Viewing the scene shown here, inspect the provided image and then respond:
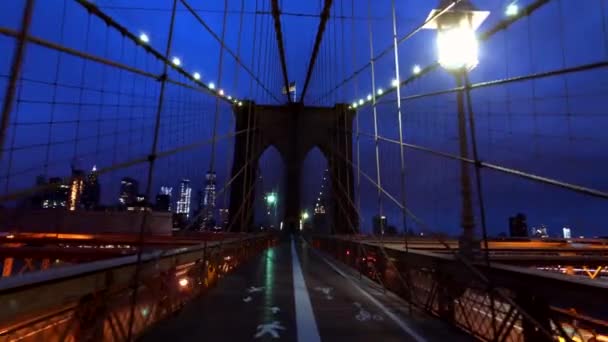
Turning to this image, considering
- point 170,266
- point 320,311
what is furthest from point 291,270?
point 170,266

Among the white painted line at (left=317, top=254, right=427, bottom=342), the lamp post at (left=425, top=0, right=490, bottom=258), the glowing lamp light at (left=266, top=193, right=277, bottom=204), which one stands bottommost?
the white painted line at (left=317, top=254, right=427, bottom=342)

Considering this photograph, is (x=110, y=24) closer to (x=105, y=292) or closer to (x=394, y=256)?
(x=105, y=292)

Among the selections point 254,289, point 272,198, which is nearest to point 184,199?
point 272,198

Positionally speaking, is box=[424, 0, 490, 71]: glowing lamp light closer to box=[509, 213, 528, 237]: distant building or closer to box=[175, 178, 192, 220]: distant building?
box=[509, 213, 528, 237]: distant building

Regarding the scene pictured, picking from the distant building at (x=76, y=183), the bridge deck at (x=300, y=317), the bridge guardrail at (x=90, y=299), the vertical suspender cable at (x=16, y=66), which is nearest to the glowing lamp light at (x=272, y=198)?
the distant building at (x=76, y=183)

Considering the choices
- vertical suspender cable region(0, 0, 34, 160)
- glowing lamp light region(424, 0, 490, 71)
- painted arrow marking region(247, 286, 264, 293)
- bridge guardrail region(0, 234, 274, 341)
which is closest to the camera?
vertical suspender cable region(0, 0, 34, 160)

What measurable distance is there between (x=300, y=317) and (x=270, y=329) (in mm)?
601

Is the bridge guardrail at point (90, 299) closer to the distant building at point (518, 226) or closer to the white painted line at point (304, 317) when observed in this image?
the white painted line at point (304, 317)

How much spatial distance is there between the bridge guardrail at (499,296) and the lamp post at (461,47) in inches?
31.7

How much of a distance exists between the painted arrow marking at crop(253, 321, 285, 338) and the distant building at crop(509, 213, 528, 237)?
29690mm

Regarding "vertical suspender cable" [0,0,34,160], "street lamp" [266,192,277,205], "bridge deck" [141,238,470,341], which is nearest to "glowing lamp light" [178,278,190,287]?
"bridge deck" [141,238,470,341]

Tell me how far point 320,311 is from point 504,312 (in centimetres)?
212

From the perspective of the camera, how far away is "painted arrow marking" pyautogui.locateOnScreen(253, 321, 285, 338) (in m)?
3.43

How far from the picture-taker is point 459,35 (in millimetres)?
4660
